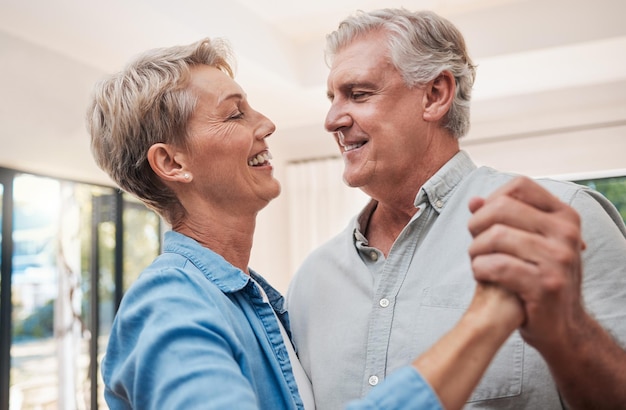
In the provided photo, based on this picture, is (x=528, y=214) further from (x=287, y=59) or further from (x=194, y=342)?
(x=287, y=59)

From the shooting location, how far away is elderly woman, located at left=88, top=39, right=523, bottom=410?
0.77 metres

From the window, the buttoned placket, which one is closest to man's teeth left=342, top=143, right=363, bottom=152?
the buttoned placket

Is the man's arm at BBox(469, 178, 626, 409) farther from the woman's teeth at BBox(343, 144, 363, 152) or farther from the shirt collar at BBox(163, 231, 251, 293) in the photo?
the woman's teeth at BBox(343, 144, 363, 152)

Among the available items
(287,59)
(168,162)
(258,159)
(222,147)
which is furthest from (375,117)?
(287,59)

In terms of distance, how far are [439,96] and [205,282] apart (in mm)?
824

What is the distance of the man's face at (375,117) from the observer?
1.69 meters

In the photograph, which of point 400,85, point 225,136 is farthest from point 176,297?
point 400,85

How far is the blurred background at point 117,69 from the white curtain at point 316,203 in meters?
0.46

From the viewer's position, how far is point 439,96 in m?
1.73

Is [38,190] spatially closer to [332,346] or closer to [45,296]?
[45,296]

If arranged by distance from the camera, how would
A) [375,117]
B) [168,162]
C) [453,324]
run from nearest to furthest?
1. [453,324]
2. [168,162]
3. [375,117]

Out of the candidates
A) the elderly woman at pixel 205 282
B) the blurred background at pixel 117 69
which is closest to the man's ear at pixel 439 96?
the elderly woman at pixel 205 282

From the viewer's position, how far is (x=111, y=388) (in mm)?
1101

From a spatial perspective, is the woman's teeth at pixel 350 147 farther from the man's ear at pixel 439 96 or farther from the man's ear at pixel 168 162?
the man's ear at pixel 168 162
